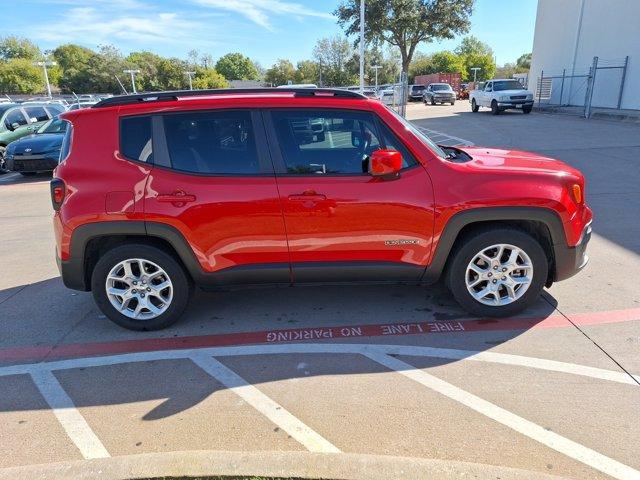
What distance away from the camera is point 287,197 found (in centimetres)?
348

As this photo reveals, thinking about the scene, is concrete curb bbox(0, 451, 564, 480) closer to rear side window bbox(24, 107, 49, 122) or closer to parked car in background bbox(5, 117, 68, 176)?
parked car in background bbox(5, 117, 68, 176)

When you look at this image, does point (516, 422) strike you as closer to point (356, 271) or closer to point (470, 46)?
point (356, 271)

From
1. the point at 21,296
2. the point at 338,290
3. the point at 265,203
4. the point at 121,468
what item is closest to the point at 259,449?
the point at 121,468

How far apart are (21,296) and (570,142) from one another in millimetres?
14130

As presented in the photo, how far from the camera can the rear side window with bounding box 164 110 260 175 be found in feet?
11.6

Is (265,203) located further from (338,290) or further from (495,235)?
(495,235)

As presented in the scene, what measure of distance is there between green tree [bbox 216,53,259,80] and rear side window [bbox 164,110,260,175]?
4678 inches

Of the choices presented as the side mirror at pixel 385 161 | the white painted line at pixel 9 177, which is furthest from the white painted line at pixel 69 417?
the white painted line at pixel 9 177

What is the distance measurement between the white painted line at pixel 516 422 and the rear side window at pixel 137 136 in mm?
2313

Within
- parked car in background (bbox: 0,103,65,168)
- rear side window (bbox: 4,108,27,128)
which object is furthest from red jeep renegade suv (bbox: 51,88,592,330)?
rear side window (bbox: 4,108,27,128)

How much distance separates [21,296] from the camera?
4.66 meters

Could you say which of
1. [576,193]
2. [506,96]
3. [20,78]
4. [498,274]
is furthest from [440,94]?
[20,78]

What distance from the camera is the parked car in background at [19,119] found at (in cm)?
1273

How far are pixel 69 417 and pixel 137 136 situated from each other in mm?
2043
